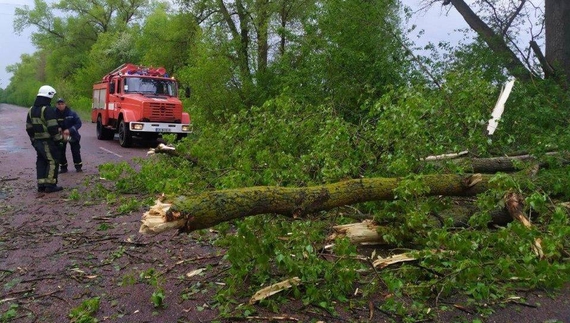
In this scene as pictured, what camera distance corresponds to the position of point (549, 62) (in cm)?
1239

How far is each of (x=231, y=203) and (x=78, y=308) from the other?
1.42m

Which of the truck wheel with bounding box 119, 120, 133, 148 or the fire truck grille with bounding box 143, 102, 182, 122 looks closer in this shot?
the fire truck grille with bounding box 143, 102, 182, 122

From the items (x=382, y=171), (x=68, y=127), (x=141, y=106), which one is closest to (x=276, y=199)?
(x=382, y=171)

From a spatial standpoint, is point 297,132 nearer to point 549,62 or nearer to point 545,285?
point 545,285

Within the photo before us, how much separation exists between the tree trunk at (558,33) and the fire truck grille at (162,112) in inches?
388

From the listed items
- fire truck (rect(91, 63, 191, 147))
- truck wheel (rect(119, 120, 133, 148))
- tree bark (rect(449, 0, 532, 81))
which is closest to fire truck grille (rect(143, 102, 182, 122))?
fire truck (rect(91, 63, 191, 147))

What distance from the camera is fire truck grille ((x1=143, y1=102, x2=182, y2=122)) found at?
15125mm

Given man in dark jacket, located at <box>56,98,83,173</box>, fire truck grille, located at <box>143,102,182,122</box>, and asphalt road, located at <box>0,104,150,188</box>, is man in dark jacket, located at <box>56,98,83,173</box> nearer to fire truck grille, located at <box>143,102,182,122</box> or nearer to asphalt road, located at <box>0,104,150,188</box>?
asphalt road, located at <box>0,104,150,188</box>

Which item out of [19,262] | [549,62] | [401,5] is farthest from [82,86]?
[19,262]

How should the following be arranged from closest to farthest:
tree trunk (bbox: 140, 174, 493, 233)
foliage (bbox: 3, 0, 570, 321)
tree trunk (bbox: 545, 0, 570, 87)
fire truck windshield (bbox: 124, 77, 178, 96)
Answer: tree trunk (bbox: 140, 174, 493, 233) < foliage (bbox: 3, 0, 570, 321) < tree trunk (bbox: 545, 0, 570, 87) < fire truck windshield (bbox: 124, 77, 178, 96)

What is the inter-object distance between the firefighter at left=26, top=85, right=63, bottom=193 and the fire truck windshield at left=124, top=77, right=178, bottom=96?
7.95 metres

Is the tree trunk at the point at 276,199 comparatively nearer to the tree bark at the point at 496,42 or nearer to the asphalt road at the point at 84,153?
the asphalt road at the point at 84,153

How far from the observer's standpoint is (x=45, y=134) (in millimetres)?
8445

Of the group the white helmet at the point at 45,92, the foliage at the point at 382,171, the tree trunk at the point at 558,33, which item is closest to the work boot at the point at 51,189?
the foliage at the point at 382,171
